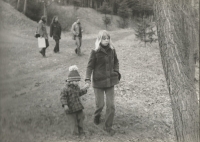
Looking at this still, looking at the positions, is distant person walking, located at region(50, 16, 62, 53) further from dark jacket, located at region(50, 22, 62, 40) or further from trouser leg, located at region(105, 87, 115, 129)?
trouser leg, located at region(105, 87, 115, 129)

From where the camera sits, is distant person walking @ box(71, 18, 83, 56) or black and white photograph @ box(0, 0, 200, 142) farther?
distant person walking @ box(71, 18, 83, 56)

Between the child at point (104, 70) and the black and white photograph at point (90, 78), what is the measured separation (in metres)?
0.02

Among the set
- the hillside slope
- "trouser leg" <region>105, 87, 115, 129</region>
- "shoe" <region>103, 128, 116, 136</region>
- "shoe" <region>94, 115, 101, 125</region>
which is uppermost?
the hillside slope

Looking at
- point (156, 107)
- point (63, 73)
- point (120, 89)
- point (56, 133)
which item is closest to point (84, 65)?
point (63, 73)

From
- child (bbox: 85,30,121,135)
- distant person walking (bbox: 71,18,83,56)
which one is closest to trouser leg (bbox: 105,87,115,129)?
child (bbox: 85,30,121,135)

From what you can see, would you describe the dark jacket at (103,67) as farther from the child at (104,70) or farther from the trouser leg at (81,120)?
the trouser leg at (81,120)

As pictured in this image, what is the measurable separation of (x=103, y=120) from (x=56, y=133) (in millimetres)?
844

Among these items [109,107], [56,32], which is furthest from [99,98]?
[56,32]

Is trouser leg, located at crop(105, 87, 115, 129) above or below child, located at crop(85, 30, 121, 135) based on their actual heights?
below

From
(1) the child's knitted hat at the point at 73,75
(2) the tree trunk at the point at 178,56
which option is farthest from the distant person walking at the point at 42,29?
(2) the tree trunk at the point at 178,56

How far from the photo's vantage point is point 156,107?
518cm

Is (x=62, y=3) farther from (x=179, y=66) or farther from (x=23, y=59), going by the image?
(x=179, y=66)

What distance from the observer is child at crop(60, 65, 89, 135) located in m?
3.99

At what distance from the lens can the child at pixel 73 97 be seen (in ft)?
13.1
